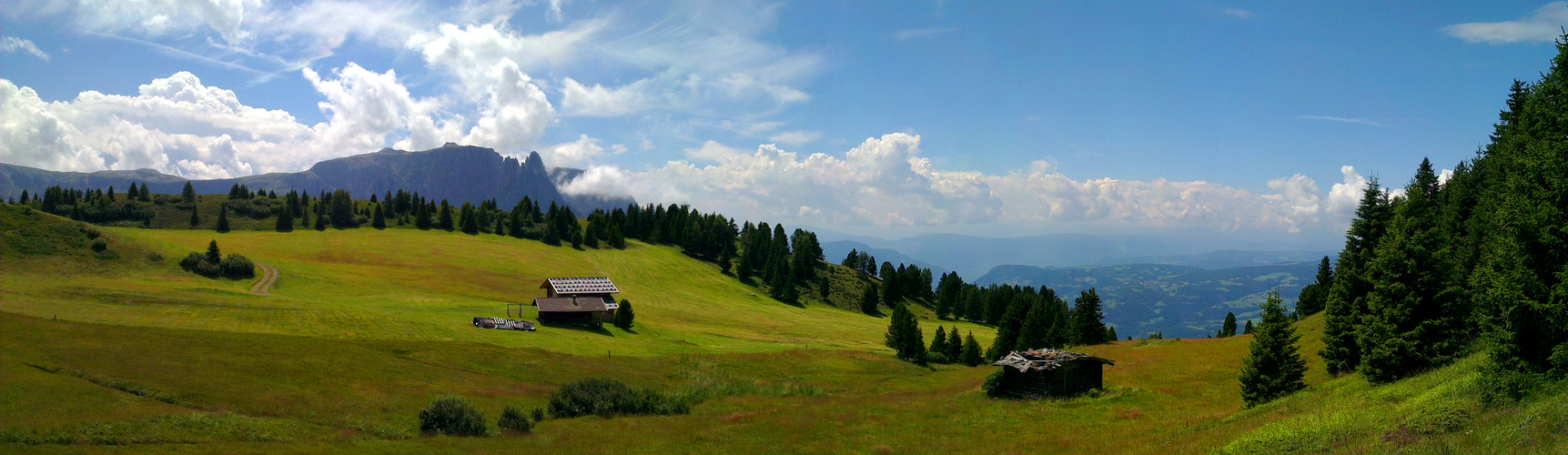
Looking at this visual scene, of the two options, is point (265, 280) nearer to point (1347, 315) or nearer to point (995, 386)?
point (995, 386)

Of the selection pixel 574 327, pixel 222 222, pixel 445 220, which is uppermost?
pixel 445 220

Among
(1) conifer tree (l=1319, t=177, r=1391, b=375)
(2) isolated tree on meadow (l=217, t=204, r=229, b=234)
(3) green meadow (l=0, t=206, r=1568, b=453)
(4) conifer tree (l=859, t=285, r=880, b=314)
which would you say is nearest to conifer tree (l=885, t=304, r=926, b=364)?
(3) green meadow (l=0, t=206, r=1568, b=453)

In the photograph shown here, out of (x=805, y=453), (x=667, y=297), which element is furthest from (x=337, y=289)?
(x=805, y=453)

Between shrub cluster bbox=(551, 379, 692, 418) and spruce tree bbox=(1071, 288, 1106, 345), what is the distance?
5586 cm

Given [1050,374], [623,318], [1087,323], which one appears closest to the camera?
[1050,374]

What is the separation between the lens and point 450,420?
1208 inches

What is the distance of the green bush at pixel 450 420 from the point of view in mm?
30266

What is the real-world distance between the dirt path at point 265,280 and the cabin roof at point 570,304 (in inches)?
1204

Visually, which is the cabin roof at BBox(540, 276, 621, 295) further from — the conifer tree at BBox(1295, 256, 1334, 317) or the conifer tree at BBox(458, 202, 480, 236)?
the conifer tree at BBox(458, 202, 480, 236)

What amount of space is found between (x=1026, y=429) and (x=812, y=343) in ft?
165

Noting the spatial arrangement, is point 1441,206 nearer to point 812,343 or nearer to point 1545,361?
point 1545,361

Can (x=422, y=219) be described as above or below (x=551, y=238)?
above

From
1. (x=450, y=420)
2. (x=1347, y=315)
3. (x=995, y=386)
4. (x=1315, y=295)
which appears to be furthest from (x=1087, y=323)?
(x=450, y=420)

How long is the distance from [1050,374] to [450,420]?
1343 inches
